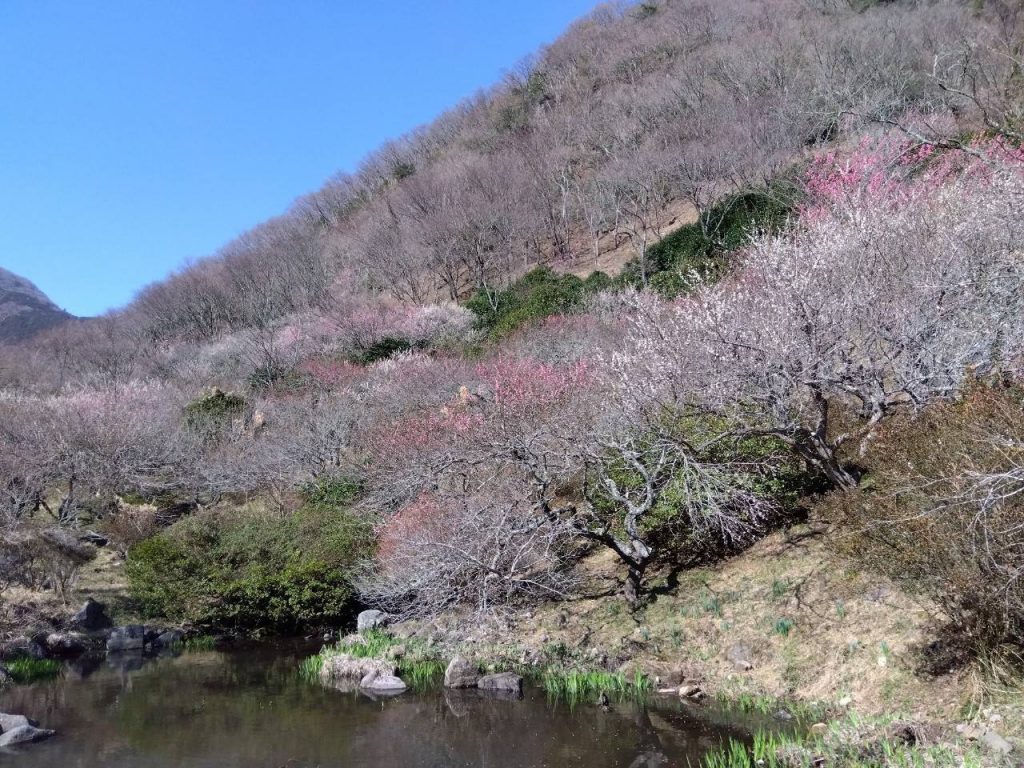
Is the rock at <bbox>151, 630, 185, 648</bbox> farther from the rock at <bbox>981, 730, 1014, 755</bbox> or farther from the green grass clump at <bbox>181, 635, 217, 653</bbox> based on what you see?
the rock at <bbox>981, 730, 1014, 755</bbox>

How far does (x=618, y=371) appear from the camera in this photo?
10984 mm

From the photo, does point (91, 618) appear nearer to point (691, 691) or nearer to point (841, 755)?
point (691, 691)

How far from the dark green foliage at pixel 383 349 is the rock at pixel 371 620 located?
14.6 meters

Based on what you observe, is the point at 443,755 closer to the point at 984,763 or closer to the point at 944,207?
the point at 984,763

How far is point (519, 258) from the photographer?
31.9 metres

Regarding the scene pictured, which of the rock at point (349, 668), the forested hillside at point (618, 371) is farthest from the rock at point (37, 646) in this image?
the rock at point (349, 668)

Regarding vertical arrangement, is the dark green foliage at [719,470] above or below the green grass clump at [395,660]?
above

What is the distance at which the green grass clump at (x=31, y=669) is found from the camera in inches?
401

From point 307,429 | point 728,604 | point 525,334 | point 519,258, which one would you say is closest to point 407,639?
point 728,604

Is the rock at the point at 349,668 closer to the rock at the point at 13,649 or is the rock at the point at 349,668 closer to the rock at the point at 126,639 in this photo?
the rock at the point at 126,639

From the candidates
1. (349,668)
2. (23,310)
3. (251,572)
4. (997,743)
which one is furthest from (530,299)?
(23,310)

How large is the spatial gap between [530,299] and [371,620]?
15.6 m

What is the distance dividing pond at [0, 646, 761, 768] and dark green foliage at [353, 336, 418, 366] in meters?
16.1

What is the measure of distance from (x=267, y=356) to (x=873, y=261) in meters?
21.0
